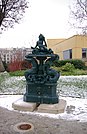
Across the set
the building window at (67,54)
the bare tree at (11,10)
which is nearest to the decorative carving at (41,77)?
the bare tree at (11,10)

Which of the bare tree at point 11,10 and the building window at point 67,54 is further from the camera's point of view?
the building window at point 67,54

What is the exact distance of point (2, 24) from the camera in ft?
65.1

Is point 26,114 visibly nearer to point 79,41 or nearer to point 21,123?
point 21,123

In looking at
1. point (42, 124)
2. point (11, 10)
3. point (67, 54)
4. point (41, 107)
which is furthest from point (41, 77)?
point (67, 54)

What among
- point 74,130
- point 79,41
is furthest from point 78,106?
point 79,41

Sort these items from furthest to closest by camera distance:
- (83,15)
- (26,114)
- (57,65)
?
(57,65)
(83,15)
(26,114)

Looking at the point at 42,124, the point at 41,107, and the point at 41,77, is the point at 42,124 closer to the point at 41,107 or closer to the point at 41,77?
the point at 41,107

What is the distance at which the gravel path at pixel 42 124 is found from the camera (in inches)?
152

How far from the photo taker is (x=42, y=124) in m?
4.20

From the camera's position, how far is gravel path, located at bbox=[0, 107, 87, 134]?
3.86 meters

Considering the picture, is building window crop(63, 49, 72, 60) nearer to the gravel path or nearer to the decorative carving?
the decorative carving

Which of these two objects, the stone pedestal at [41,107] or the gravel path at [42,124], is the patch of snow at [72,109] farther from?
the gravel path at [42,124]

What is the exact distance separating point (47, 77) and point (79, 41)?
21.8 metres

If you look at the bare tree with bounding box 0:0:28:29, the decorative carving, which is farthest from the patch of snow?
the bare tree with bounding box 0:0:28:29
